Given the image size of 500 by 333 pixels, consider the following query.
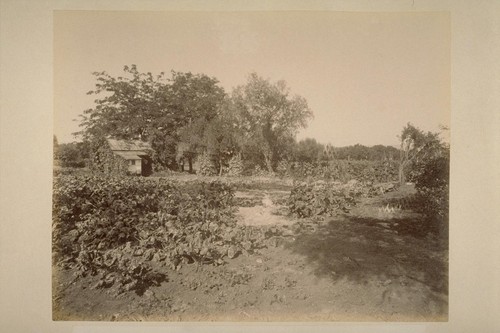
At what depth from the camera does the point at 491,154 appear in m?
2.58

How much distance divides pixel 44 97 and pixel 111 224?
87 cm

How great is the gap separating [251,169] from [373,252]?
92cm

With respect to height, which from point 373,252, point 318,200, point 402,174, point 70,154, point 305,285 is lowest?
point 305,285

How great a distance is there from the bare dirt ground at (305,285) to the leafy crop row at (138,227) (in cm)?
8

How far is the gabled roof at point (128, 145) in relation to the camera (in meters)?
2.61

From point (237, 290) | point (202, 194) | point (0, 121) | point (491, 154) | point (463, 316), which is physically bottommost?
point (463, 316)

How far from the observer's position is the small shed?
8.56 ft

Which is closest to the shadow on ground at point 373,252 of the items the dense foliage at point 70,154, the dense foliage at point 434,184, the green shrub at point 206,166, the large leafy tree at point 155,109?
the dense foliage at point 434,184

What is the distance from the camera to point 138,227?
2.61 m

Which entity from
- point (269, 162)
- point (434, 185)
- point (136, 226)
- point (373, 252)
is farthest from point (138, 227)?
point (434, 185)

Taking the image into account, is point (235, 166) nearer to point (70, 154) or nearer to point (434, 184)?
point (70, 154)

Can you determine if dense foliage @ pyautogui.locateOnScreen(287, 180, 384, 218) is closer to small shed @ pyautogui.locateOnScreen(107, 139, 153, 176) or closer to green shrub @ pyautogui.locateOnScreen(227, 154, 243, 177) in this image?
green shrub @ pyautogui.locateOnScreen(227, 154, 243, 177)

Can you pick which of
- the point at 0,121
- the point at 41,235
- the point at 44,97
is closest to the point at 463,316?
the point at 41,235

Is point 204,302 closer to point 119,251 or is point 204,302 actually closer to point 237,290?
point 237,290
